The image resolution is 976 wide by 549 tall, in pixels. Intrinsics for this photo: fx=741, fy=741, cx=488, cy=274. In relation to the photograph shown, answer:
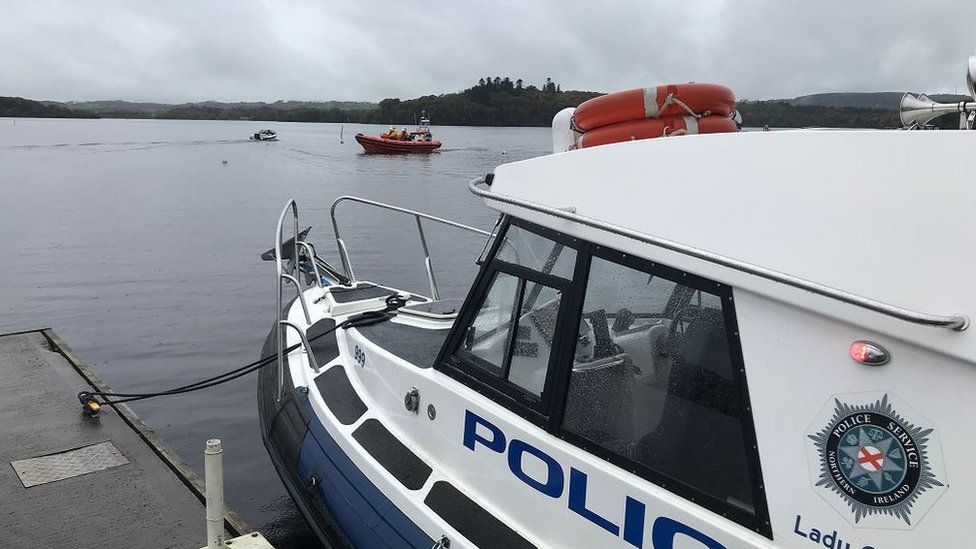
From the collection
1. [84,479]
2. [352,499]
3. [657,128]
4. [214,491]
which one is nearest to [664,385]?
[657,128]

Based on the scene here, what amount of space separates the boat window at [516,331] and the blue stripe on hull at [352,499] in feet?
2.86

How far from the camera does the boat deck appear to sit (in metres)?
4.52

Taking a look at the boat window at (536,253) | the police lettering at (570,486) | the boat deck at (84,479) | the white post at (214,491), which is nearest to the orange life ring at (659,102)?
the boat window at (536,253)

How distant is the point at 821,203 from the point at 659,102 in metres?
1.32

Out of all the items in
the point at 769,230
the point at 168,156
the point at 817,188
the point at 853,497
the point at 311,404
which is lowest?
the point at 168,156

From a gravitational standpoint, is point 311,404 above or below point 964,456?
below

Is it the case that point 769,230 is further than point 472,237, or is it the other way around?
point 472,237

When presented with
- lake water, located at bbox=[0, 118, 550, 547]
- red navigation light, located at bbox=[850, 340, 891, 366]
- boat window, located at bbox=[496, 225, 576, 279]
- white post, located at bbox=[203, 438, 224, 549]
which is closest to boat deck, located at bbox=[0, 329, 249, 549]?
white post, located at bbox=[203, 438, 224, 549]

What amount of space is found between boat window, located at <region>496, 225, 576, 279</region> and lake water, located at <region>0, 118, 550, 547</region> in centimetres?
395

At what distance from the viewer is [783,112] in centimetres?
460

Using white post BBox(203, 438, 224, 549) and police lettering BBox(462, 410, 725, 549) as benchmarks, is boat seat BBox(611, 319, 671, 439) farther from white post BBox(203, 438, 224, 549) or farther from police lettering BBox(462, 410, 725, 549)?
white post BBox(203, 438, 224, 549)

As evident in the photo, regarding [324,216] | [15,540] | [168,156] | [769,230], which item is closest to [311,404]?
[15,540]

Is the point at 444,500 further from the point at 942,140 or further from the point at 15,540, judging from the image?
the point at 15,540

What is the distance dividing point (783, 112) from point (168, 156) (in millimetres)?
49074
